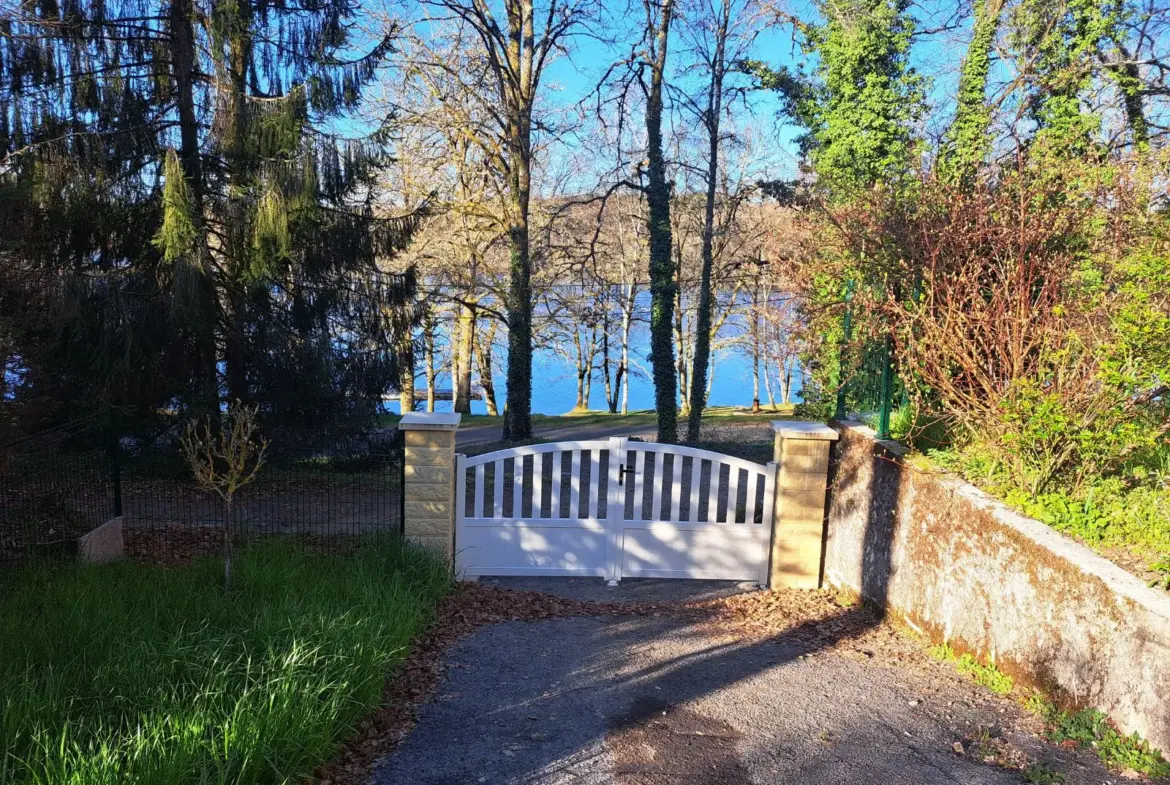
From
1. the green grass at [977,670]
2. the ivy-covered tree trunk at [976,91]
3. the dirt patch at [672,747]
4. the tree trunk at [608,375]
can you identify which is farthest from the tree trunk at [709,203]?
the tree trunk at [608,375]

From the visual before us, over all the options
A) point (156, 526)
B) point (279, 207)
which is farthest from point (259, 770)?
point (279, 207)

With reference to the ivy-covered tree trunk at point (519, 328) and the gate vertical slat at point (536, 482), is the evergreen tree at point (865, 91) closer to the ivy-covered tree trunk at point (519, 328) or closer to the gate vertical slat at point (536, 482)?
the ivy-covered tree trunk at point (519, 328)

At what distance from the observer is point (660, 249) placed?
48.4 feet

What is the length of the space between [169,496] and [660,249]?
372 inches

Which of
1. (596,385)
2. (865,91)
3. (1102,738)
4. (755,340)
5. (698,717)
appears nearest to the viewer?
(1102,738)

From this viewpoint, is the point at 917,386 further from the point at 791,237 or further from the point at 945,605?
the point at 791,237

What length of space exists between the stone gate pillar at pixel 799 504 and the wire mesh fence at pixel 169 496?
3481 mm

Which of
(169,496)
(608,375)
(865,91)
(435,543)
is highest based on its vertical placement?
(865,91)

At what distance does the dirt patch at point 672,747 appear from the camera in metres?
3.46

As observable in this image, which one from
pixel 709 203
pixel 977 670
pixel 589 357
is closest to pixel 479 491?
pixel 977 670

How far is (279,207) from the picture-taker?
31.0ft

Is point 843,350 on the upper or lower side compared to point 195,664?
upper

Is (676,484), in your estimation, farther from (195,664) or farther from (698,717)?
(195,664)

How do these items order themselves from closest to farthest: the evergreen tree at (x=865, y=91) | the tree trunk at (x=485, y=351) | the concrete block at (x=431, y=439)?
the concrete block at (x=431, y=439), the evergreen tree at (x=865, y=91), the tree trunk at (x=485, y=351)
